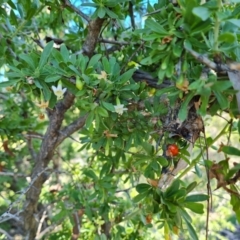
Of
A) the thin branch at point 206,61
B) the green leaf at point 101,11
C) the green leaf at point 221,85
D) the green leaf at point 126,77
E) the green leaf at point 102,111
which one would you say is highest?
the green leaf at point 101,11

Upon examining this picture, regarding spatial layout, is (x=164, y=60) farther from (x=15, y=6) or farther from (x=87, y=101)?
(x=15, y=6)

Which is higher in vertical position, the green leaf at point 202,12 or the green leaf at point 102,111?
the green leaf at point 202,12

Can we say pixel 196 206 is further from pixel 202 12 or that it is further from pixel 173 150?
pixel 202 12

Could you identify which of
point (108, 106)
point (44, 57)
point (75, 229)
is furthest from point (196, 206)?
point (75, 229)

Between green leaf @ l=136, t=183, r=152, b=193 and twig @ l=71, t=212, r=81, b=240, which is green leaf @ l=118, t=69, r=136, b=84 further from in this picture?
twig @ l=71, t=212, r=81, b=240

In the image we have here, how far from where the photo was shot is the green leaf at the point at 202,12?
38 cm

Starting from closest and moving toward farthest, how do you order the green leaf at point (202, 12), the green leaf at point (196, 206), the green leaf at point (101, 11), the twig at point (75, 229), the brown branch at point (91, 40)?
the green leaf at point (202, 12) → the green leaf at point (196, 206) → the green leaf at point (101, 11) → the brown branch at point (91, 40) → the twig at point (75, 229)

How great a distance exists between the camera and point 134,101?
655mm

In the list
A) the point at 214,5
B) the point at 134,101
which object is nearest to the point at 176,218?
the point at 134,101

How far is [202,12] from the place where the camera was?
0.38 meters

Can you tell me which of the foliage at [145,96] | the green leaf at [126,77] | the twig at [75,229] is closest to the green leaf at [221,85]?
the foliage at [145,96]

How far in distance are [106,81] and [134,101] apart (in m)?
0.11

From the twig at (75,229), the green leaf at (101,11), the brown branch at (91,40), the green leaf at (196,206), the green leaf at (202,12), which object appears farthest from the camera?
the twig at (75,229)

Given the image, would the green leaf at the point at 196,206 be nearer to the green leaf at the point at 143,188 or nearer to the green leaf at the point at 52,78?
the green leaf at the point at 143,188
